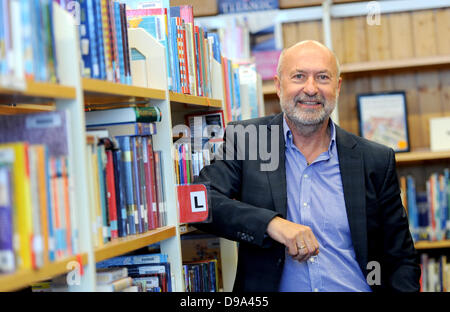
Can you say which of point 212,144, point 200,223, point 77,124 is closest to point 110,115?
point 77,124

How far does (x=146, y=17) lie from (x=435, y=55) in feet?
8.28

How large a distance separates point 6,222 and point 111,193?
0.44 meters

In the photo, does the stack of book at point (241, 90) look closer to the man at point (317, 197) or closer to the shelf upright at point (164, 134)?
the man at point (317, 197)

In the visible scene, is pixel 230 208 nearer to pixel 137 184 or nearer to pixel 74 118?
pixel 137 184

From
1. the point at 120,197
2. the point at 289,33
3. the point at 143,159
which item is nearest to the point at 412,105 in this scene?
the point at 289,33

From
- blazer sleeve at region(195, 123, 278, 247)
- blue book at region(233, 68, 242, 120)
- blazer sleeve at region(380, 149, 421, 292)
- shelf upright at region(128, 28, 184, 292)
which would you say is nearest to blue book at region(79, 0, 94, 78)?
shelf upright at region(128, 28, 184, 292)

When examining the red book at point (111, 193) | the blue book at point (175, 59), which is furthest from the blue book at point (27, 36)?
the blue book at point (175, 59)

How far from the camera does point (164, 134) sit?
1676 mm

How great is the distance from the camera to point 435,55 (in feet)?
12.3

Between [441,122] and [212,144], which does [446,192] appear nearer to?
[441,122]

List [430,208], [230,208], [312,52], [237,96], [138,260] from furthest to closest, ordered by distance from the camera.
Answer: [430,208] → [237,96] → [312,52] → [230,208] → [138,260]

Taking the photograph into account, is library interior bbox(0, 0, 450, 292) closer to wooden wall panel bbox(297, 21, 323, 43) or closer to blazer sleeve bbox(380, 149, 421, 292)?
blazer sleeve bbox(380, 149, 421, 292)

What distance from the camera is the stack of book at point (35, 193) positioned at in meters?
0.99

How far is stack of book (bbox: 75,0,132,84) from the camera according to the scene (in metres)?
1.35
